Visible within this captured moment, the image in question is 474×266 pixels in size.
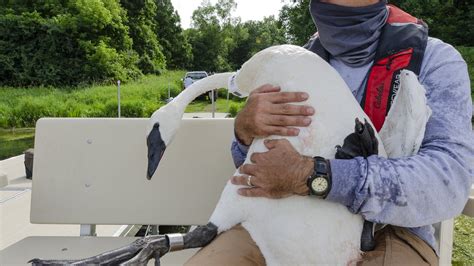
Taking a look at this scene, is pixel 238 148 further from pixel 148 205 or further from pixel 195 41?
pixel 195 41

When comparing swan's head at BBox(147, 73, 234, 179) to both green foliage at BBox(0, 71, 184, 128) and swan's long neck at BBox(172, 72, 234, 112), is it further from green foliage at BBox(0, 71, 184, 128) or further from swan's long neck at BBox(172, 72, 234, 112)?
green foliage at BBox(0, 71, 184, 128)

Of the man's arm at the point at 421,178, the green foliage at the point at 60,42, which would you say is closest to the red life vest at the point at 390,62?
the man's arm at the point at 421,178

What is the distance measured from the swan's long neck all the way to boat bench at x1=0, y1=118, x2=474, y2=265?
1.80 ft

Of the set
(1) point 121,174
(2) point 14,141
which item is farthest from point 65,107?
(1) point 121,174

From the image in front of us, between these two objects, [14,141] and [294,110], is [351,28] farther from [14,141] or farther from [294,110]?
[14,141]

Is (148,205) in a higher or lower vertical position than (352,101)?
lower

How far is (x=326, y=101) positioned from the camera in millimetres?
1190

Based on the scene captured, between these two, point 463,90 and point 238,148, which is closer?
point 463,90

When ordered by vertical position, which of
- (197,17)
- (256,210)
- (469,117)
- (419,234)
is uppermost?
(197,17)

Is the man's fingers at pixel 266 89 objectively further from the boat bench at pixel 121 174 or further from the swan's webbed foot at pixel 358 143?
the boat bench at pixel 121 174

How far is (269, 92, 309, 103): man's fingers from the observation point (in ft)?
3.95

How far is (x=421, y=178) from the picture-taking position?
119cm

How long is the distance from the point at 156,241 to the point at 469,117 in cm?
91

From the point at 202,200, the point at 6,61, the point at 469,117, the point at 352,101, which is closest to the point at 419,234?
the point at 469,117
